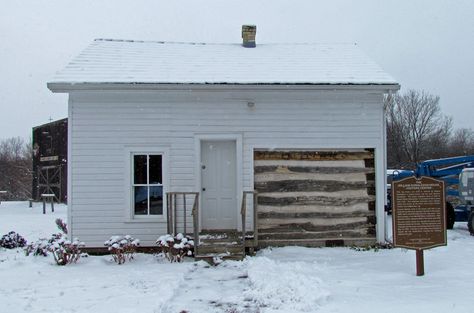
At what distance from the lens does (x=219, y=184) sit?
12078 mm

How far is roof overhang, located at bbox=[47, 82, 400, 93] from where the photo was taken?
37.4 ft

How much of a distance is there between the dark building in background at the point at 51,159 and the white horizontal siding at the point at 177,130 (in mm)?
19643

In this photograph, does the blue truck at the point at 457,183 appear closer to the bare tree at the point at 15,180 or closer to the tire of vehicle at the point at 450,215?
the tire of vehicle at the point at 450,215

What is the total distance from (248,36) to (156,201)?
6.30m

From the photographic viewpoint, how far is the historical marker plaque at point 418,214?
8.76 metres

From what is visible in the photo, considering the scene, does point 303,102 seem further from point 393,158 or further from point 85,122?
point 393,158

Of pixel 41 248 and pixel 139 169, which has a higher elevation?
pixel 139 169

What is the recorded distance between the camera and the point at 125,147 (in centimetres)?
1177

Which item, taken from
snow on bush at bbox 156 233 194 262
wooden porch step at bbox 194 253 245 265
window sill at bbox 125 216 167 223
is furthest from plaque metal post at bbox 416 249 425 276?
window sill at bbox 125 216 167 223

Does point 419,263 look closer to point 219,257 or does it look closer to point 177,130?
point 219,257

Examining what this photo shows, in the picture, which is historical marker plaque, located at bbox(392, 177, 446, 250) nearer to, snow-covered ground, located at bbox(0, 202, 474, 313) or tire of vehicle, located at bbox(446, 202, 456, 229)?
snow-covered ground, located at bbox(0, 202, 474, 313)

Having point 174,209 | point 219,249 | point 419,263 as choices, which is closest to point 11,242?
point 174,209

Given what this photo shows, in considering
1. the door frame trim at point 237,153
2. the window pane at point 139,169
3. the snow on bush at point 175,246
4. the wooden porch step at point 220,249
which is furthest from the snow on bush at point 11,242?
the wooden porch step at point 220,249

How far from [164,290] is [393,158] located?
4444 centimetres
